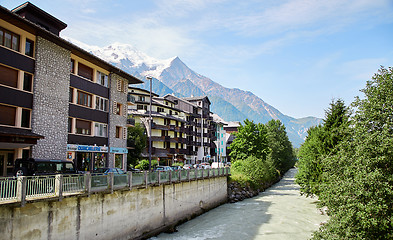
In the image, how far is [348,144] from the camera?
18375 mm

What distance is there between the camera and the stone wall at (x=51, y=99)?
27.1 metres

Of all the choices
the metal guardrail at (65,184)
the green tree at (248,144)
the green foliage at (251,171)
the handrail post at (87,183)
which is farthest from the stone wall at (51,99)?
the green tree at (248,144)

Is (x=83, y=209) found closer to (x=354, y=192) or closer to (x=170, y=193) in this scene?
(x=170, y=193)

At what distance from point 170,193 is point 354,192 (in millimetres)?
14633

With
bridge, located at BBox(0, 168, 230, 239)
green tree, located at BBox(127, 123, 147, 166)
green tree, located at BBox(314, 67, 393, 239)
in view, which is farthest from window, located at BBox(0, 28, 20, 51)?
green tree, located at BBox(127, 123, 147, 166)

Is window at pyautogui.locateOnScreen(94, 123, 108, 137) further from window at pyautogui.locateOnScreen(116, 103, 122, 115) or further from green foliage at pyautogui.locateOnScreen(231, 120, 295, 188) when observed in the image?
green foliage at pyautogui.locateOnScreen(231, 120, 295, 188)

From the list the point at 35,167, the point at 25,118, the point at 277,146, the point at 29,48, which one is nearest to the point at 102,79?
the point at 29,48

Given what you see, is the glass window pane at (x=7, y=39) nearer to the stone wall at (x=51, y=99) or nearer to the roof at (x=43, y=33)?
the roof at (x=43, y=33)

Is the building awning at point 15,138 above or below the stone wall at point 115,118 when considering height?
below

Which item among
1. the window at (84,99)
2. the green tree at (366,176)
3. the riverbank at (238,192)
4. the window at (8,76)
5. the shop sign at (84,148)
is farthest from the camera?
the riverbank at (238,192)

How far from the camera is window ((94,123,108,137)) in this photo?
35750mm

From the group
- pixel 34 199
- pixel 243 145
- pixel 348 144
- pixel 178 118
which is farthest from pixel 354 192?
pixel 178 118

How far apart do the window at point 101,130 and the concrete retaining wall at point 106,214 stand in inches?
497

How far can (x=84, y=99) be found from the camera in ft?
111
